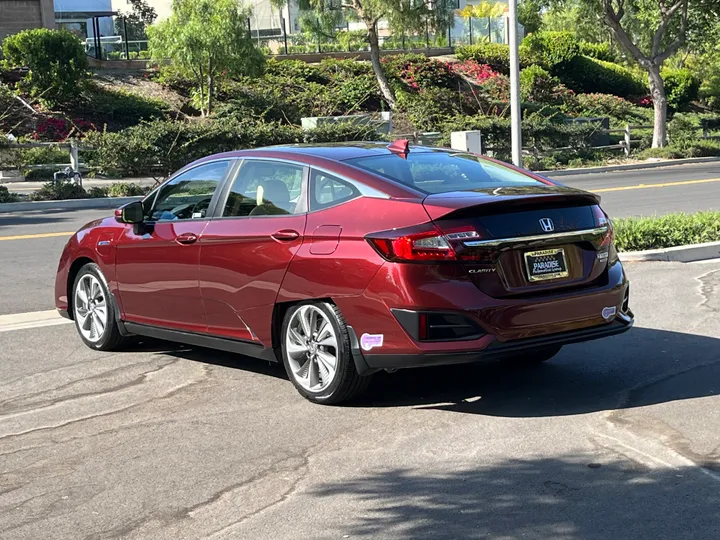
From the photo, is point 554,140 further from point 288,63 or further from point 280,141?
point 288,63

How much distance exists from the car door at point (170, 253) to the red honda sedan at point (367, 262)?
13 mm

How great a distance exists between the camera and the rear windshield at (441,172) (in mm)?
6160

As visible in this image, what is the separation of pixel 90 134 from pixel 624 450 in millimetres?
26274

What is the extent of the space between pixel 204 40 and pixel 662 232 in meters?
27.2

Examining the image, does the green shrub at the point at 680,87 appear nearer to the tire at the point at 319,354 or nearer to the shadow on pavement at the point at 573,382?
the shadow on pavement at the point at 573,382

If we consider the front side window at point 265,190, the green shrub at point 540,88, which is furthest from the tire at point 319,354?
the green shrub at point 540,88

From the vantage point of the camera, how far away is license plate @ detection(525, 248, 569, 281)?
5777 mm

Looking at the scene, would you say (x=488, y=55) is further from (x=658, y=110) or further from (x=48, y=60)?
(x=48, y=60)

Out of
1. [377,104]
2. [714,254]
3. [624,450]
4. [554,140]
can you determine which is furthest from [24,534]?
[377,104]

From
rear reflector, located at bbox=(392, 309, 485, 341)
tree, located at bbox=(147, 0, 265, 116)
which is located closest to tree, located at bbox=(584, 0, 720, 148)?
tree, located at bbox=(147, 0, 265, 116)

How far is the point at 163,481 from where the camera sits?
16.1 ft

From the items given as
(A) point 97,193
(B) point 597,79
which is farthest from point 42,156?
(B) point 597,79

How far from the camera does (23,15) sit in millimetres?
40812

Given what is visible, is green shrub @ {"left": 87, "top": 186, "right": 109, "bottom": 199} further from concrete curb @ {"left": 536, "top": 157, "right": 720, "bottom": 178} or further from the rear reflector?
the rear reflector
